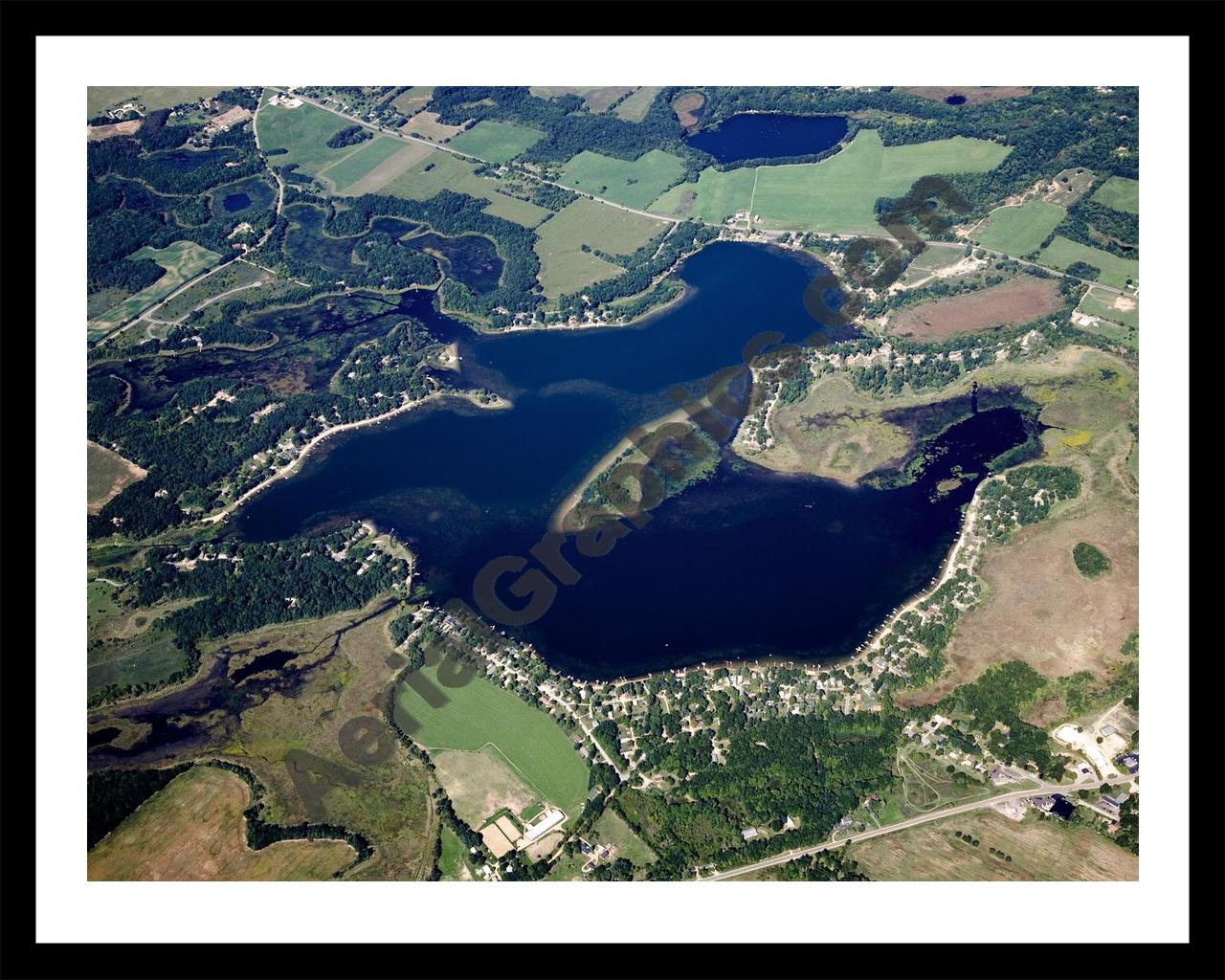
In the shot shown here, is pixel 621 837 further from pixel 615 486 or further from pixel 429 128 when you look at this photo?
pixel 429 128

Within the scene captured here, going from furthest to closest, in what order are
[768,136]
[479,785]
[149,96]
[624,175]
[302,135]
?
[149,96], [302,135], [768,136], [624,175], [479,785]

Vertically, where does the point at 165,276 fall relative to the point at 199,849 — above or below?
above

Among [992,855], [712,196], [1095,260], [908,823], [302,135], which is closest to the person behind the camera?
[992,855]

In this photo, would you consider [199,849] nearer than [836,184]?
Yes

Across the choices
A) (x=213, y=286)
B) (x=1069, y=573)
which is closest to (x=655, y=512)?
(x=1069, y=573)

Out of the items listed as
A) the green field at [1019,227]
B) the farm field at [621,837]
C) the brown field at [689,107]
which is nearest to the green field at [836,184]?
the green field at [1019,227]

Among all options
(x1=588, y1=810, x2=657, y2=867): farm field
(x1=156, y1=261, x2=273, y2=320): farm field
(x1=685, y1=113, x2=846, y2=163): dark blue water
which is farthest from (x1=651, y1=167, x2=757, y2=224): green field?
(x1=588, y1=810, x2=657, y2=867): farm field

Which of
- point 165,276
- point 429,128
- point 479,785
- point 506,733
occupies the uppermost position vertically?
point 429,128
